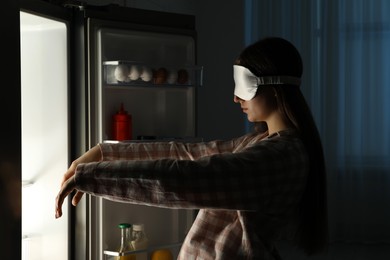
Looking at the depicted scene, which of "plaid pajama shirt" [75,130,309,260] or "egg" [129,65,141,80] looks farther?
"egg" [129,65,141,80]

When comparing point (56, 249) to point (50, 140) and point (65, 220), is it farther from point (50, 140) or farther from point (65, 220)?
point (50, 140)

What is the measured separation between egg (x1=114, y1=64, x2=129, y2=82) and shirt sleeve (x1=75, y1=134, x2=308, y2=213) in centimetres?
113

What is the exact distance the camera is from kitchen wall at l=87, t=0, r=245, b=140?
4395 millimetres

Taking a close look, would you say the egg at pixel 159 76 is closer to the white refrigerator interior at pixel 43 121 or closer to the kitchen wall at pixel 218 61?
the white refrigerator interior at pixel 43 121

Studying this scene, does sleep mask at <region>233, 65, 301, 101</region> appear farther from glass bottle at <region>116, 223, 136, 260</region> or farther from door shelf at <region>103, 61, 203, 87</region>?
glass bottle at <region>116, 223, 136, 260</region>

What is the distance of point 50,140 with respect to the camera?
6.86ft

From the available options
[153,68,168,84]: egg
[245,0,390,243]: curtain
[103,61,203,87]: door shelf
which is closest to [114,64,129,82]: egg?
[103,61,203,87]: door shelf

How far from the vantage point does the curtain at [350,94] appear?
4.26 m

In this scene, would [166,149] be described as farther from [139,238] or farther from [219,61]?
[219,61]

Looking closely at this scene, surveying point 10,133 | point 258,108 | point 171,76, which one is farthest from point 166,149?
point 171,76

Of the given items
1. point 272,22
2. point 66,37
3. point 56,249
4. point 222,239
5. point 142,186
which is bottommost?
point 56,249

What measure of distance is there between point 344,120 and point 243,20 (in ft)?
3.42

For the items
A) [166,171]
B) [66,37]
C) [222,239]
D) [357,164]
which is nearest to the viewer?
[166,171]

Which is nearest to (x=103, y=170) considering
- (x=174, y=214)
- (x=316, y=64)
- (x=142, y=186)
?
(x=142, y=186)
